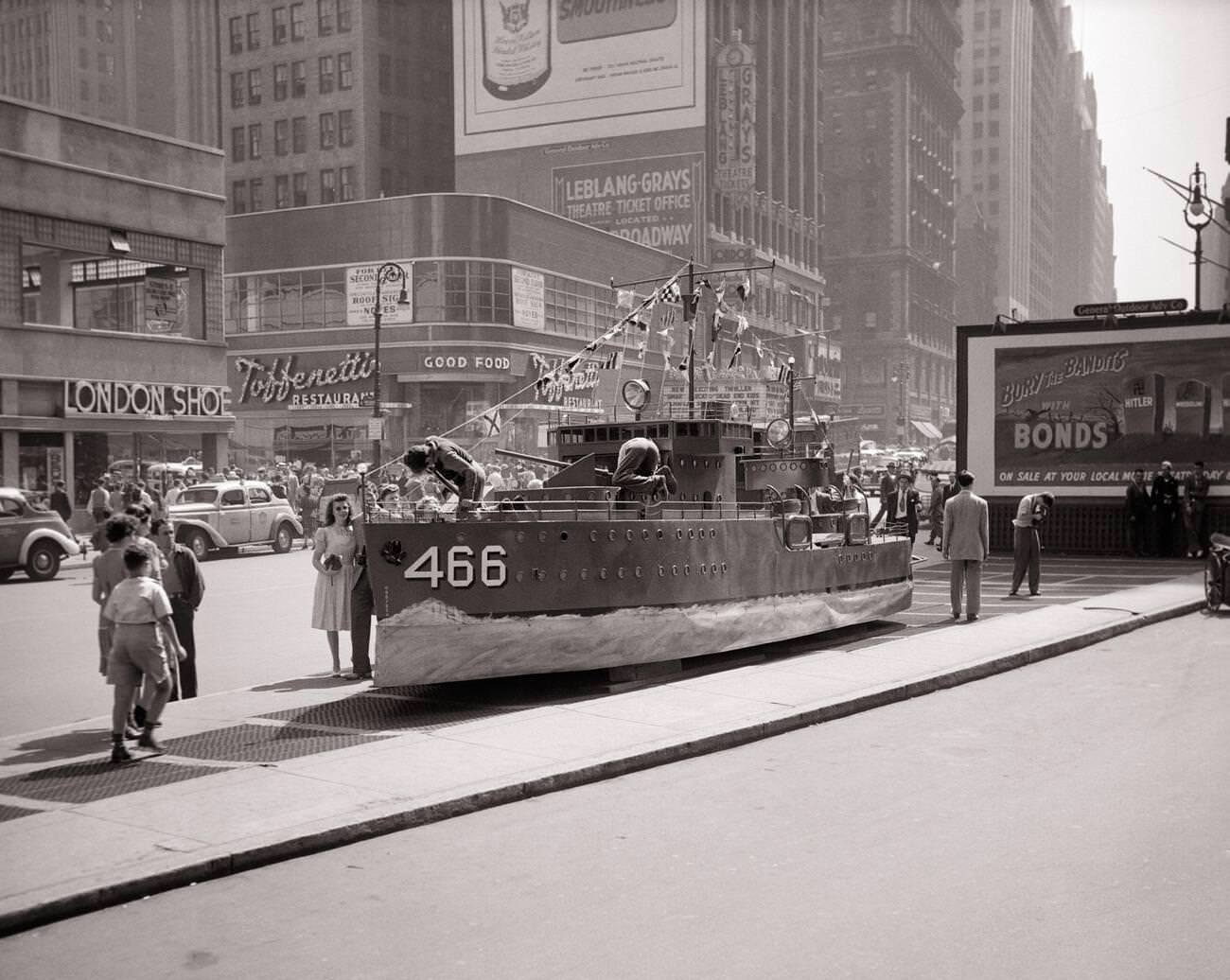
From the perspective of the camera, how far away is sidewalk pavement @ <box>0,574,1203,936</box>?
21.0 feet

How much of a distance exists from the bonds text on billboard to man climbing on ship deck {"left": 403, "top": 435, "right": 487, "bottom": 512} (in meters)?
69.6

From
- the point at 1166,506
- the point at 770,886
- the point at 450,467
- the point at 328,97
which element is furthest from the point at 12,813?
the point at 328,97

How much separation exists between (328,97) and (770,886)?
86.5 metres

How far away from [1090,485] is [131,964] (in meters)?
25.0

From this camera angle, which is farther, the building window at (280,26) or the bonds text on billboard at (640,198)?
the building window at (280,26)

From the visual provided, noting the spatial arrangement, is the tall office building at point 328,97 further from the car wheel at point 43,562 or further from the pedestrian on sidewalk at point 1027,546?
the pedestrian on sidewalk at point 1027,546

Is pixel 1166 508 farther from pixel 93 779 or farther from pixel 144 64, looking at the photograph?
pixel 144 64

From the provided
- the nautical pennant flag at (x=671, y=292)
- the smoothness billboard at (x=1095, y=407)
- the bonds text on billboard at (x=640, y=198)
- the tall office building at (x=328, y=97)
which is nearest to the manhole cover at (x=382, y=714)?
the nautical pennant flag at (x=671, y=292)

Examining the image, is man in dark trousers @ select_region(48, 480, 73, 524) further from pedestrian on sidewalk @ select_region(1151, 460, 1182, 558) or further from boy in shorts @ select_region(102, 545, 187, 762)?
pedestrian on sidewalk @ select_region(1151, 460, 1182, 558)

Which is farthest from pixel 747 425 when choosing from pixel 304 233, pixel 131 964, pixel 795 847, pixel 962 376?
pixel 304 233

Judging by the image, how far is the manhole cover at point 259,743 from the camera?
8898 mm

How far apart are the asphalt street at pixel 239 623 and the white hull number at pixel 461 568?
6.77ft

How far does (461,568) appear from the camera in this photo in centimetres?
1085

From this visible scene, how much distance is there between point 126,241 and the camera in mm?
36531
